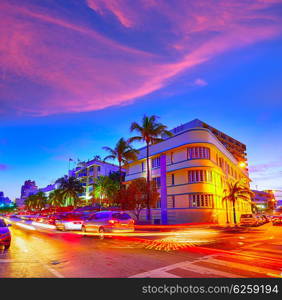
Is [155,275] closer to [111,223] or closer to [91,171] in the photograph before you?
[111,223]

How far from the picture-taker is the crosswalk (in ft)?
20.6

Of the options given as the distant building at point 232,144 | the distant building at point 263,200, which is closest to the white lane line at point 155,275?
the distant building at point 232,144

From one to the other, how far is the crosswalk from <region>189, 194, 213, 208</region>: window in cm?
2247

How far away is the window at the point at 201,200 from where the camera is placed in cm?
3036

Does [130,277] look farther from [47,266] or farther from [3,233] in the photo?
[3,233]

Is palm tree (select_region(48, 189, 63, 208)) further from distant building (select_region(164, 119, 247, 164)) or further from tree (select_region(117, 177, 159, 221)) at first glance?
distant building (select_region(164, 119, 247, 164))

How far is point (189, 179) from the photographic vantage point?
3150 cm

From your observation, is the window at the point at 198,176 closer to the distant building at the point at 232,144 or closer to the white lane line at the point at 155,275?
the white lane line at the point at 155,275

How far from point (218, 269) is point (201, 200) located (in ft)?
79.6

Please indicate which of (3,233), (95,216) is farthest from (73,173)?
(3,233)

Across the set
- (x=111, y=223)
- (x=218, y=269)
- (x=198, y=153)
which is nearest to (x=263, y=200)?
(x=198, y=153)

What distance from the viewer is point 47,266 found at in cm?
755

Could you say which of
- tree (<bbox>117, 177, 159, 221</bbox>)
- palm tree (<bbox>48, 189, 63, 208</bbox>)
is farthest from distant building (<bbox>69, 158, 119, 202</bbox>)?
tree (<bbox>117, 177, 159, 221</bbox>)

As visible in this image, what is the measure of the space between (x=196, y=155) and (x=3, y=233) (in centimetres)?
2454
